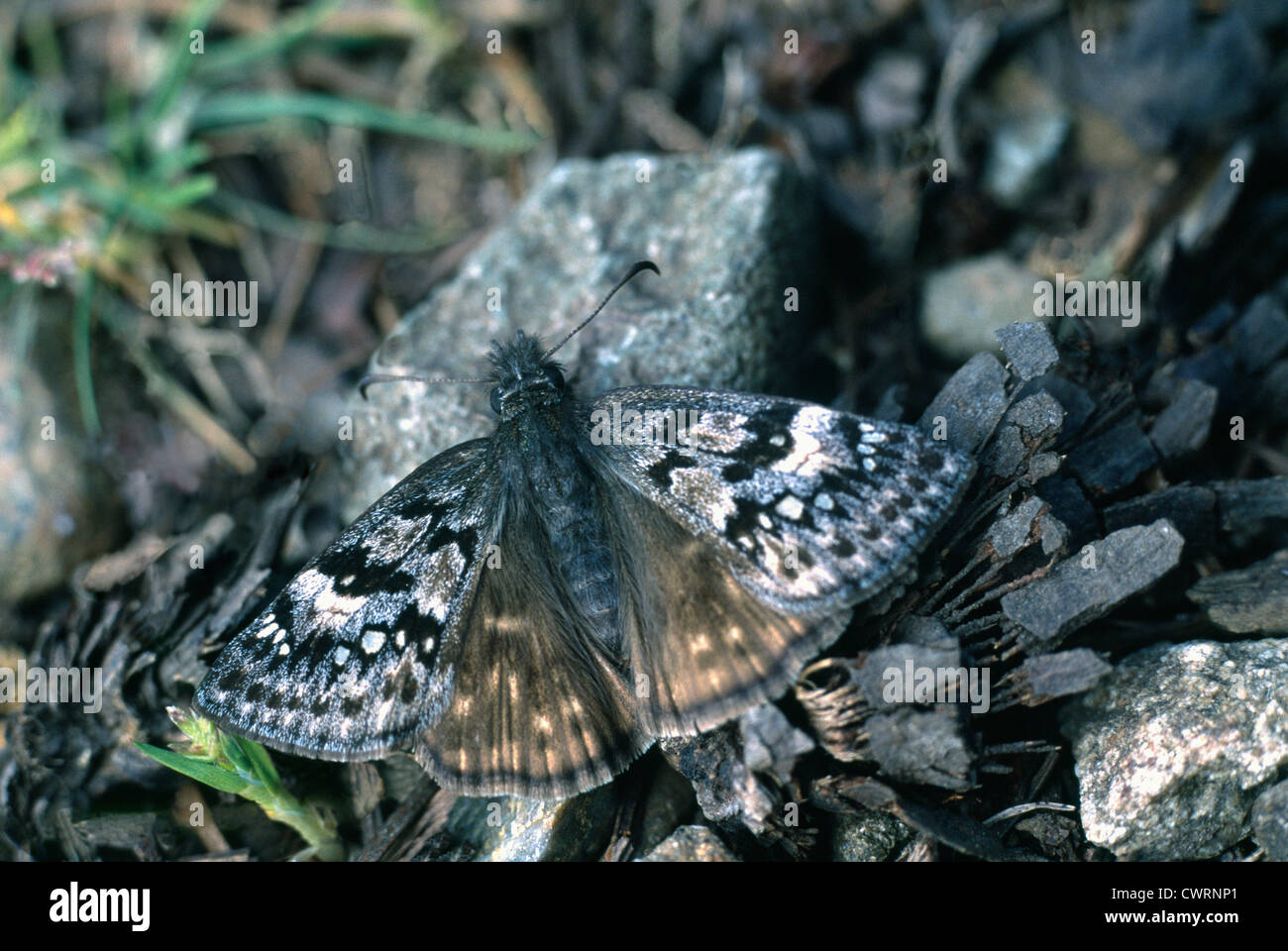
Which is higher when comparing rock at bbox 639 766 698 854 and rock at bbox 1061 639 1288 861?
rock at bbox 1061 639 1288 861

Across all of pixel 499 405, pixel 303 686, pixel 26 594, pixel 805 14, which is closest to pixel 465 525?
pixel 499 405

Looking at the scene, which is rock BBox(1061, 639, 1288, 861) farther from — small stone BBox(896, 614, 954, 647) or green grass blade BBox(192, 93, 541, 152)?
green grass blade BBox(192, 93, 541, 152)

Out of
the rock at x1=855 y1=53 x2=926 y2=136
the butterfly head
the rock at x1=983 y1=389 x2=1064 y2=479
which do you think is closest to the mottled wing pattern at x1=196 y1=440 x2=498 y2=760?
the butterfly head

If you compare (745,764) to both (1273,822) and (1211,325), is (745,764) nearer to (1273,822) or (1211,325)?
(1273,822)

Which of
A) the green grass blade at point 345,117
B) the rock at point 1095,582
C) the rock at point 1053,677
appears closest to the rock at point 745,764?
the rock at point 1053,677

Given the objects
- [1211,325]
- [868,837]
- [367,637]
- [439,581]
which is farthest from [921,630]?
[1211,325]

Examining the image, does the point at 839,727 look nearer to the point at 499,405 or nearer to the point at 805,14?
the point at 499,405

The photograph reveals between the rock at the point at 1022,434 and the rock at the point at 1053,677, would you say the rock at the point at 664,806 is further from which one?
the rock at the point at 1022,434
